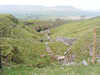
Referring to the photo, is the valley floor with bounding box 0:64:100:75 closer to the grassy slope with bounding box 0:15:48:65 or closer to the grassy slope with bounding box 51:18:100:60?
the grassy slope with bounding box 0:15:48:65

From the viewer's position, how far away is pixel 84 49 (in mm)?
18906

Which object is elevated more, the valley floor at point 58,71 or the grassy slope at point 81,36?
the grassy slope at point 81,36

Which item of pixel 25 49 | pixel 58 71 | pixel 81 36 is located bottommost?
pixel 58 71

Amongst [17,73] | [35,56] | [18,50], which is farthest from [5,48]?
[17,73]

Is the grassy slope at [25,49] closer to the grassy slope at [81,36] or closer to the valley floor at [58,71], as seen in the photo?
the valley floor at [58,71]

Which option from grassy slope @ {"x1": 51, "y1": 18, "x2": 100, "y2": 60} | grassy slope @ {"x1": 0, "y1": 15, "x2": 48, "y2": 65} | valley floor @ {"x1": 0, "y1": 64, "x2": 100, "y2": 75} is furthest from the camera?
grassy slope @ {"x1": 51, "y1": 18, "x2": 100, "y2": 60}

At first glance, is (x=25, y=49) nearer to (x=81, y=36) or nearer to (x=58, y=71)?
(x=58, y=71)

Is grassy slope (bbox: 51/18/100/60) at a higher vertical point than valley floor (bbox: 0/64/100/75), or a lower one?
higher

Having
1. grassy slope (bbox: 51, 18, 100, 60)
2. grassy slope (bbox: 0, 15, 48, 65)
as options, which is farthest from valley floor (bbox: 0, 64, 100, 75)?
grassy slope (bbox: 51, 18, 100, 60)

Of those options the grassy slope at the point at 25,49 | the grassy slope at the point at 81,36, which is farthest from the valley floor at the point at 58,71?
the grassy slope at the point at 81,36

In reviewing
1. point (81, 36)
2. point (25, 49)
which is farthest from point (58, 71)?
point (81, 36)

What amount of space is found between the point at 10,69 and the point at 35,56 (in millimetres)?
11248

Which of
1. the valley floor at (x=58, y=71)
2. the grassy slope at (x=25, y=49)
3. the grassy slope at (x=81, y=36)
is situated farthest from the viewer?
the grassy slope at (x=81, y=36)

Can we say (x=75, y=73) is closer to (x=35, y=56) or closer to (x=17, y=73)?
(x=17, y=73)
